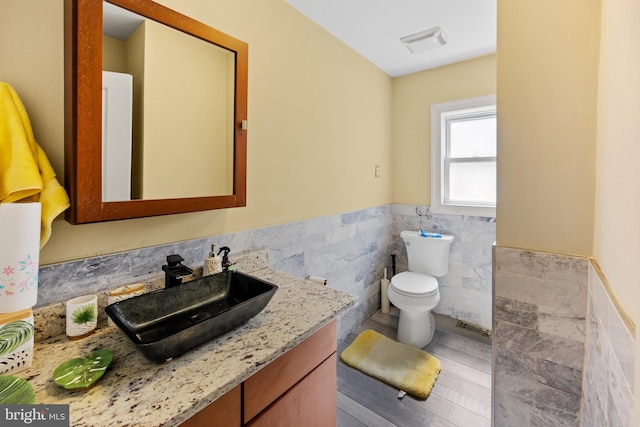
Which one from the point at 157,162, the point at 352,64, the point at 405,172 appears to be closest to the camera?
the point at 157,162

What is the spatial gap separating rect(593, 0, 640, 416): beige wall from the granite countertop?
786mm

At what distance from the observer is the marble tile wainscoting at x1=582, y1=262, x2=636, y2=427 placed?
1.90 feet

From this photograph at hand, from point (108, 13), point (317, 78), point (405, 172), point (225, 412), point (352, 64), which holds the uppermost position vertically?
point (352, 64)

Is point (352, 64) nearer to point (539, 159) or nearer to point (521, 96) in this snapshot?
point (521, 96)

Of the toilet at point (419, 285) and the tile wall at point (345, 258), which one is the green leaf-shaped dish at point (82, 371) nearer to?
the tile wall at point (345, 258)

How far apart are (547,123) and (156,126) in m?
1.54

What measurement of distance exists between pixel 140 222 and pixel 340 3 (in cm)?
166

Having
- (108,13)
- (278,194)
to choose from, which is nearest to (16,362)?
(108,13)

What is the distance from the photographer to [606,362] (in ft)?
2.49

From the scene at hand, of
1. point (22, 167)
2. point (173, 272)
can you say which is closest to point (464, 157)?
point (173, 272)

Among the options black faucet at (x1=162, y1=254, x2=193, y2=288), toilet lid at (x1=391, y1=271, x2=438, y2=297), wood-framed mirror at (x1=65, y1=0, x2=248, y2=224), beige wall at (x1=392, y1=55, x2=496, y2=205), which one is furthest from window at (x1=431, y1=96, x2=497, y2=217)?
black faucet at (x1=162, y1=254, x2=193, y2=288)

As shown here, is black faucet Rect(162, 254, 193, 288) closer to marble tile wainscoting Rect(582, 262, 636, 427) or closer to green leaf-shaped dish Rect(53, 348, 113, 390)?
green leaf-shaped dish Rect(53, 348, 113, 390)

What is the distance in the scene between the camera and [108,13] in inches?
35.7

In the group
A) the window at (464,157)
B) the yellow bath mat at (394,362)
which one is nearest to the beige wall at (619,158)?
the yellow bath mat at (394,362)
